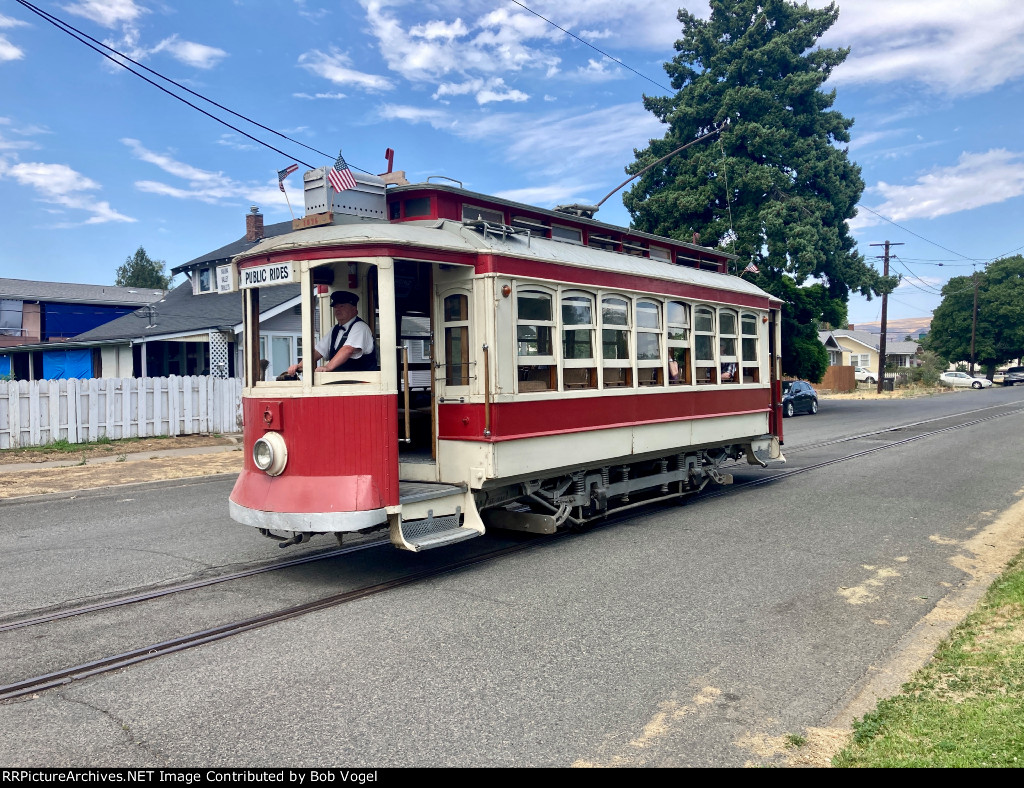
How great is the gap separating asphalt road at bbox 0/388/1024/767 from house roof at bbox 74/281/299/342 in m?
12.3

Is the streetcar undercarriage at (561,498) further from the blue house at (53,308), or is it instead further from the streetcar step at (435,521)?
the blue house at (53,308)

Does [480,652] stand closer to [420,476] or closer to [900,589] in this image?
[420,476]

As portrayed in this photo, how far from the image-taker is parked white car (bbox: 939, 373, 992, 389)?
5900 centimetres

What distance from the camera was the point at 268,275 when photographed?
6.81 m

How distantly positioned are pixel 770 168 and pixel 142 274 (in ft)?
187

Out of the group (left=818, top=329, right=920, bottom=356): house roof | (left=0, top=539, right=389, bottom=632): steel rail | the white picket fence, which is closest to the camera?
(left=0, top=539, right=389, bottom=632): steel rail

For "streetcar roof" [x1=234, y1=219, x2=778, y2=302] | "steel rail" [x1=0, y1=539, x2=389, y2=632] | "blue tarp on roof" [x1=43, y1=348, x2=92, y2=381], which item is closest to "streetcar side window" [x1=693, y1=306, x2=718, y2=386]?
"streetcar roof" [x1=234, y1=219, x2=778, y2=302]

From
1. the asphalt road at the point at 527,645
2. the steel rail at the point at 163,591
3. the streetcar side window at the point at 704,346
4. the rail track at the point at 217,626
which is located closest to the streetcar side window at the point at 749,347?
the streetcar side window at the point at 704,346

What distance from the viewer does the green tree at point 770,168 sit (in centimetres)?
2722

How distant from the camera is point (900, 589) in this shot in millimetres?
6426

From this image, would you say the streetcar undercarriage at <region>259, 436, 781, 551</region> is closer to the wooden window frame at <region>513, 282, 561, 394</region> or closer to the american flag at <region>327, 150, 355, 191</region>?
the wooden window frame at <region>513, 282, 561, 394</region>

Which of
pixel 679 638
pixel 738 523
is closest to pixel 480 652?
pixel 679 638

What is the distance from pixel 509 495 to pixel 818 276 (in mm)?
24120

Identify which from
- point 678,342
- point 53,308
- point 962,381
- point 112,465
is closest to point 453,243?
point 678,342
